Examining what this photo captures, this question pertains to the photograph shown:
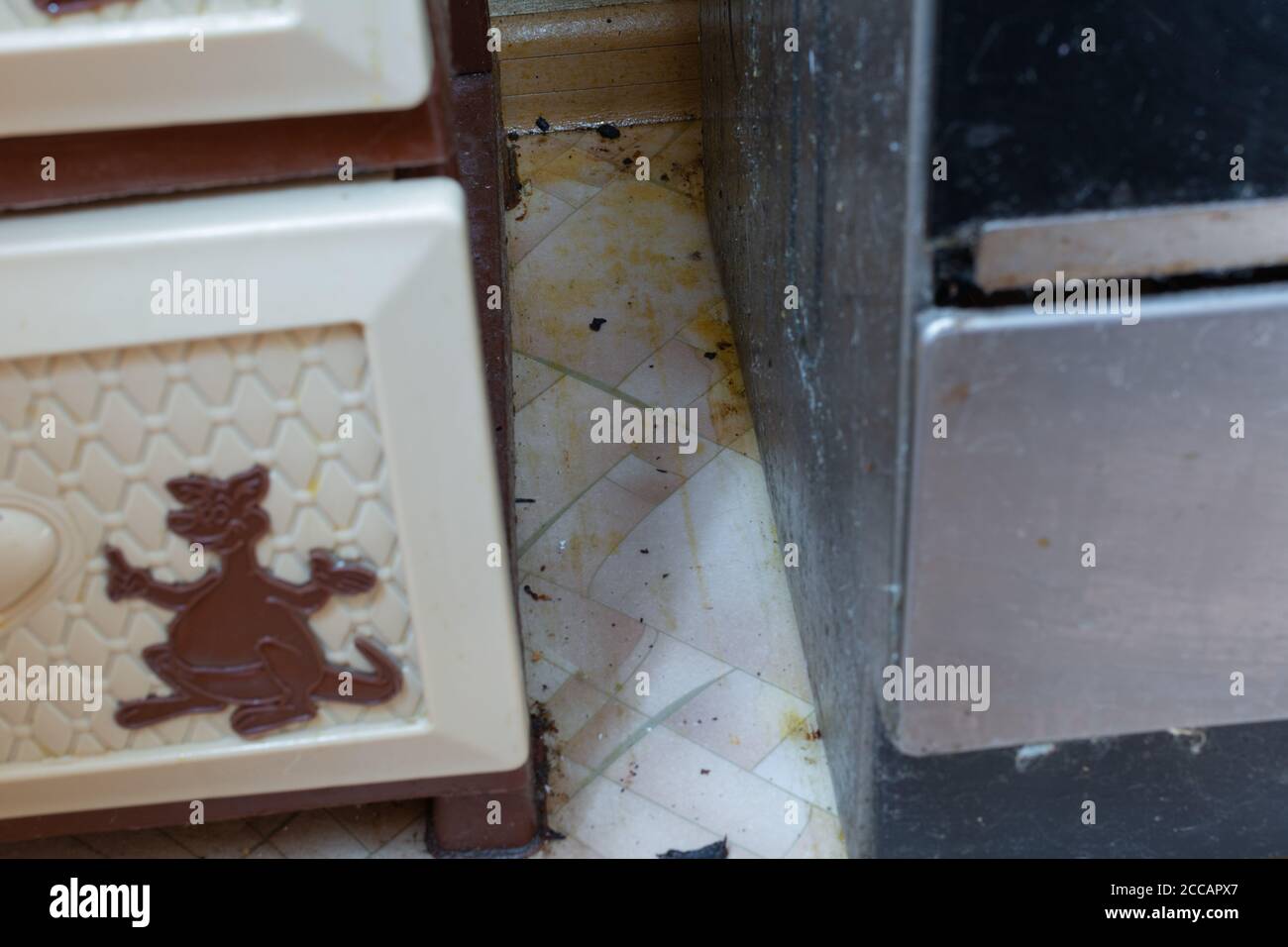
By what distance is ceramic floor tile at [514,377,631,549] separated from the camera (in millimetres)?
1405

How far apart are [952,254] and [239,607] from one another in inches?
20.8

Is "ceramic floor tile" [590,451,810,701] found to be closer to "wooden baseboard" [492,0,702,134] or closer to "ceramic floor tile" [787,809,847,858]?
"ceramic floor tile" [787,809,847,858]

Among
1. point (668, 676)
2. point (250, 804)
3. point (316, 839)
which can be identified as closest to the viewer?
point (250, 804)

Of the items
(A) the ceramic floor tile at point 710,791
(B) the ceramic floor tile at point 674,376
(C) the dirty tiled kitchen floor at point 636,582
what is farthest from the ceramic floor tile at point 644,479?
(A) the ceramic floor tile at point 710,791

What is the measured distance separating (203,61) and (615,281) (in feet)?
3.19

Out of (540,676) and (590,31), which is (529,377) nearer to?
(540,676)

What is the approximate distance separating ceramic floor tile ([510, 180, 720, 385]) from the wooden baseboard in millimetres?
174

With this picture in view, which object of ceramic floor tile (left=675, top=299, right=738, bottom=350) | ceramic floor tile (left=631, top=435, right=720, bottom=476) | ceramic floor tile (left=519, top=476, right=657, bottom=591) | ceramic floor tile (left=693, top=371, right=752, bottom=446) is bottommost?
ceramic floor tile (left=519, top=476, right=657, bottom=591)

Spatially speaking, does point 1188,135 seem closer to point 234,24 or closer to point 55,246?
point 234,24

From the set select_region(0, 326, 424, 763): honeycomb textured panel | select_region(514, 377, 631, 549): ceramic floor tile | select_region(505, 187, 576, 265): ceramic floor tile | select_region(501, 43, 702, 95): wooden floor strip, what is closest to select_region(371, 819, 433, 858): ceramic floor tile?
select_region(0, 326, 424, 763): honeycomb textured panel

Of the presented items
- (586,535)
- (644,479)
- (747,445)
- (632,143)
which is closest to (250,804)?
(586,535)

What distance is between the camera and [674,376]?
1.55 m

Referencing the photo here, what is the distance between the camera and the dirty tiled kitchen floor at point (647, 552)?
113 cm

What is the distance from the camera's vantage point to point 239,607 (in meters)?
0.90
